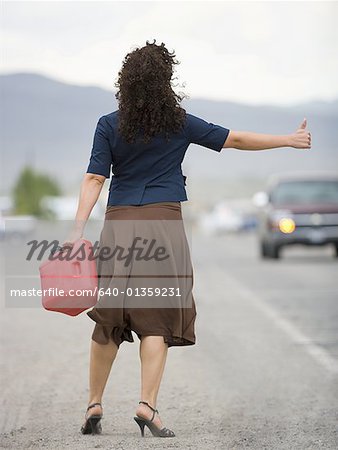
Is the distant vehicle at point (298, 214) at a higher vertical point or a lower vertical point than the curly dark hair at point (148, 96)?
lower

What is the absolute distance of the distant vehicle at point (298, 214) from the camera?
25047mm

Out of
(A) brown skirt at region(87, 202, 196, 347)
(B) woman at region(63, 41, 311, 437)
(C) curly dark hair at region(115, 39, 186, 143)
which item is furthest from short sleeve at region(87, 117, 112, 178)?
(A) brown skirt at region(87, 202, 196, 347)

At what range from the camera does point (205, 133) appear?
243 inches

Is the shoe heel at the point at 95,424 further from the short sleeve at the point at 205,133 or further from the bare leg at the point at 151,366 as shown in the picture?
the short sleeve at the point at 205,133

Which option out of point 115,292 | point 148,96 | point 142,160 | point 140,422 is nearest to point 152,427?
point 140,422

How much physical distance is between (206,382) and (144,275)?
2292 millimetres

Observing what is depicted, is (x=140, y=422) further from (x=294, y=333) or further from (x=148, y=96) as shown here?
(x=294, y=333)

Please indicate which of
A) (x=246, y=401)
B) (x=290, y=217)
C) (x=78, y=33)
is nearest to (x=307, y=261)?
(x=290, y=217)

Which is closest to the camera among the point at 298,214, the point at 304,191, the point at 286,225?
the point at 286,225

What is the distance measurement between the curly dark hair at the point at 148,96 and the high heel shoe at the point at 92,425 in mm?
1417

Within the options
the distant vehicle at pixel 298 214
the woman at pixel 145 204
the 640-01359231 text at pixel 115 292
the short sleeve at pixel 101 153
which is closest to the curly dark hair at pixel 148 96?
the woman at pixel 145 204

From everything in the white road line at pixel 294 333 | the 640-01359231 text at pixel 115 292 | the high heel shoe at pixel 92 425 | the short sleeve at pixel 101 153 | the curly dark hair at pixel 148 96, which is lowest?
the white road line at pixel 294 333

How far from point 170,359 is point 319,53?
7.06 m

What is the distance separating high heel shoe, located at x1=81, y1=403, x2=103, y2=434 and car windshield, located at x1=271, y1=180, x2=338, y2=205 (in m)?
19.7
